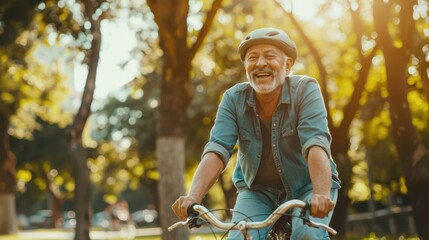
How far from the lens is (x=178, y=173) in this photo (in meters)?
13.8

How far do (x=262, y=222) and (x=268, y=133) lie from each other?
99 centimetres

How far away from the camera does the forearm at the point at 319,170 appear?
389cm

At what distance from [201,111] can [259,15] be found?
45.2 ft

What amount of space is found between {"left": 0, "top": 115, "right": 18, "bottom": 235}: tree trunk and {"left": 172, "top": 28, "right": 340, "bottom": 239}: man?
2996 cm

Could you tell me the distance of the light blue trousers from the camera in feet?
12.8

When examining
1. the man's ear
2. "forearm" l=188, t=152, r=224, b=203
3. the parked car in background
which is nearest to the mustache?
the man's ear

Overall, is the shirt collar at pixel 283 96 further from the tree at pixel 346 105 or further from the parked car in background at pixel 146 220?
the parked car in background at pixel 146 220

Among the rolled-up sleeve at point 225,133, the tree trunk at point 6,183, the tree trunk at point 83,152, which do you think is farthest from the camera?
the tree trunk at point 6,183

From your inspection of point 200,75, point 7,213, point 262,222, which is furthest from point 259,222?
point 7,213

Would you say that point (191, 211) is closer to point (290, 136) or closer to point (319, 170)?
point (319, 170)

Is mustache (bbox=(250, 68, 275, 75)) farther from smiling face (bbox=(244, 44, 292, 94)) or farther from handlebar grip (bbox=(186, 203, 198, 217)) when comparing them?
handlebar grip (bbox=(186, 203, 198, 217))

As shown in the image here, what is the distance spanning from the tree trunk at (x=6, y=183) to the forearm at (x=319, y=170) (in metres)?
30.5

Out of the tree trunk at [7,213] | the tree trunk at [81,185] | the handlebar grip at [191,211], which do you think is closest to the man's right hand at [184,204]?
the handlebar grip at [191,211]

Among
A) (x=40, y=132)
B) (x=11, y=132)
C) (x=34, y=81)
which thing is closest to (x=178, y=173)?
(x=34, y=81)
